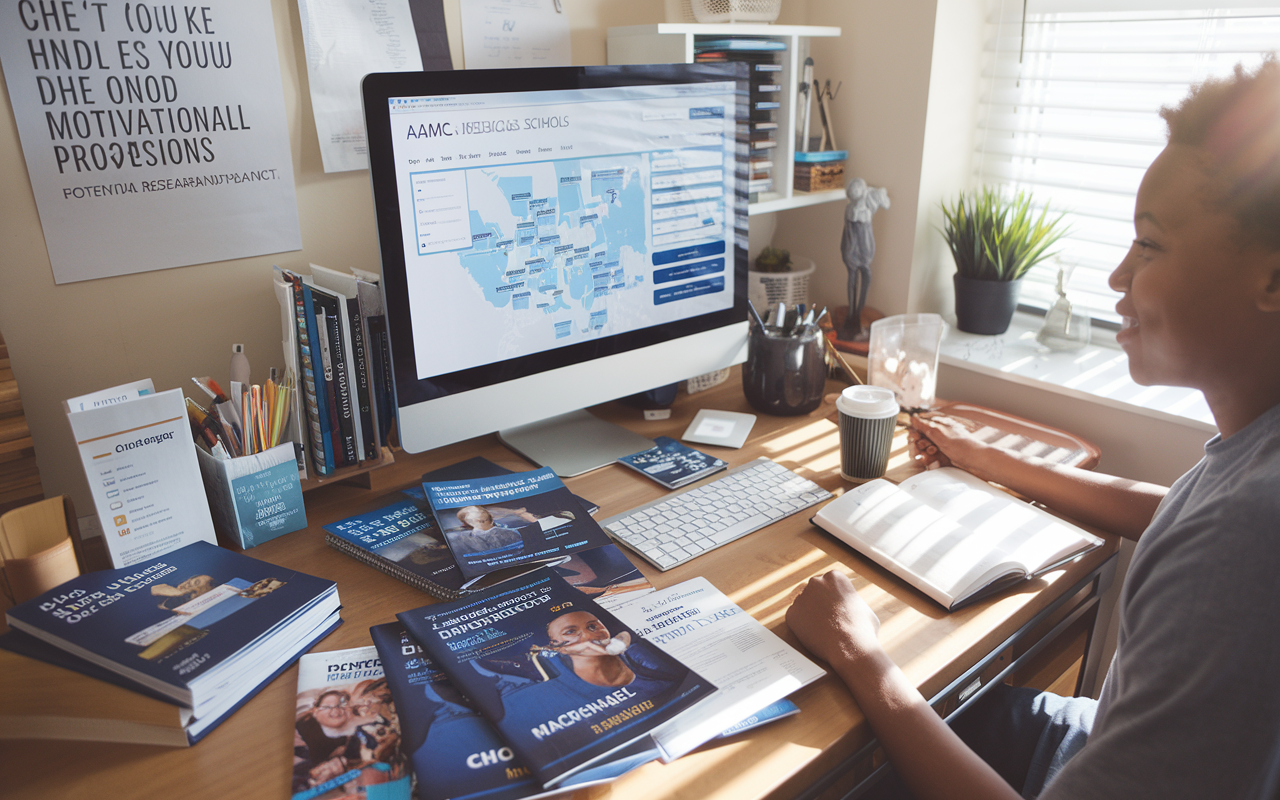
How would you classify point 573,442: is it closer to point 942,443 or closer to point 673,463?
point 673,463

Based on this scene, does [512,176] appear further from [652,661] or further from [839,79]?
[839,79]

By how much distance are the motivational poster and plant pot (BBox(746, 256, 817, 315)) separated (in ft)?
3.25

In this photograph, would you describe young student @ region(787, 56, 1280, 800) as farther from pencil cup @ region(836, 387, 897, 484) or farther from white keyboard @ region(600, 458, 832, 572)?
pencil cup @ region(836, 387, 897, 484)

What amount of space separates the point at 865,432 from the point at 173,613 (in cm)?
91

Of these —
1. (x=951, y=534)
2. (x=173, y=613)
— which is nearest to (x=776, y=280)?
(x=951, y=534)

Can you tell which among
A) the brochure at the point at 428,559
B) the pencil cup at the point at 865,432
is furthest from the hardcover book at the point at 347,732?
the pencil cup at the point at 865,432

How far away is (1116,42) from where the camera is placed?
1.60 m

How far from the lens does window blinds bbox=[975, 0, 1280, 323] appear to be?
151cm

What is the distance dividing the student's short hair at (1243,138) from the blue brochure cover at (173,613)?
945 millimetres

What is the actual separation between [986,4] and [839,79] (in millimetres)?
327

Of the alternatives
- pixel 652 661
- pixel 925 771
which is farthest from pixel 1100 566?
pixel 652 661

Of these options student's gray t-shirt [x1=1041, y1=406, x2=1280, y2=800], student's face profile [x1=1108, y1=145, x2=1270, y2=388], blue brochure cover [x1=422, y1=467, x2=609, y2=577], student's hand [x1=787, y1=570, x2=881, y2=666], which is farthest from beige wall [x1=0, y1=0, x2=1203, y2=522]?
student's gray t-shirt [x1=1041, y1=406, x2=1280, y2=800]

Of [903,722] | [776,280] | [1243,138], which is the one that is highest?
[1243,138]

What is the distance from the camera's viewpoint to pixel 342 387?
115 cm
